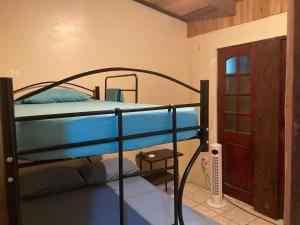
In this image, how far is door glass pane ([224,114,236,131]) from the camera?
10.2 feet

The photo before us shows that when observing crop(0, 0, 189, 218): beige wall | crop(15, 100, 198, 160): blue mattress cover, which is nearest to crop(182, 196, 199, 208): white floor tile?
crop(0, 0, 189, 218): beige wall

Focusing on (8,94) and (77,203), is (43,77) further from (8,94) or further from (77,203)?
(8,94)

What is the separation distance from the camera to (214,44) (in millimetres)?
Answer: 3232

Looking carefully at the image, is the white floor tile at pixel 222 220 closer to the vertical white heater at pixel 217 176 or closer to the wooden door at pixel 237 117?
the vertical white heater at pixel 217 176

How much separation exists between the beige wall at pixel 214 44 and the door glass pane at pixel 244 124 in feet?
1.26

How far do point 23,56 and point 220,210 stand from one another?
2.89 m

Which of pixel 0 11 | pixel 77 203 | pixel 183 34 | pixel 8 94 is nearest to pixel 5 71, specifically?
pixel 0 11

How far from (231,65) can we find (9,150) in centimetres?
284

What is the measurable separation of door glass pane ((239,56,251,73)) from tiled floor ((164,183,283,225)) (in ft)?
5.60

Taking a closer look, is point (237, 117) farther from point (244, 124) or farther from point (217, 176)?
point (217, 176)

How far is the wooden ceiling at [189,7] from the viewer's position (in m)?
2.88

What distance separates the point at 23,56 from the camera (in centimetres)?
249

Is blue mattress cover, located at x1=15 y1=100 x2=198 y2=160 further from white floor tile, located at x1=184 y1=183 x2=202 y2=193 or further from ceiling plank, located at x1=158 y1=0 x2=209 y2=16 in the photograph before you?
white floor tile, located at x1=184 y1=183 x2=202 y2=193

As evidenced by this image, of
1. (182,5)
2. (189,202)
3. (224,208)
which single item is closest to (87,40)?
(182,5)
